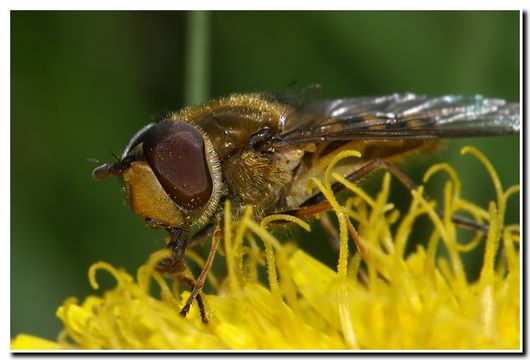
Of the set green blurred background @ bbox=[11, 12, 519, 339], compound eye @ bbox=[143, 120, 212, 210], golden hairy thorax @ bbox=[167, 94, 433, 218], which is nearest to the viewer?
compound eye @ bbox=[143, 120, 212, 210]

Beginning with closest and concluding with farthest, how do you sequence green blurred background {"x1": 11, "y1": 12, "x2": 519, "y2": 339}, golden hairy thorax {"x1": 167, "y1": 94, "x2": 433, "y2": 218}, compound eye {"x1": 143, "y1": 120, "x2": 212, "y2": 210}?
1. compound eye {"x1": 143, "y1": 120, "x2": 212, "y2": 210}
2. golden hairy thorax {"x1": 167, "y1": 94, "x2": 433, "y2": 218}
3. green blurred background {"x1": 11, "y1": 12, "x2": 519, "y2": 339}

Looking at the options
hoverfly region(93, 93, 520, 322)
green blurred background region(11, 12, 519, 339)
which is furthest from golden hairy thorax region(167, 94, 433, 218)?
green blurred background region(11, 12, 519, 339)

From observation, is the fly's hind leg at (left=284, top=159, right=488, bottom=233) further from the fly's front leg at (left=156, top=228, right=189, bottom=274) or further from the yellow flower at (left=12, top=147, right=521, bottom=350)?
the fly's front leg at (left=156, top=228, right=189, bottom=274)

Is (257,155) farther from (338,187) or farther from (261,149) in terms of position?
(338,187)

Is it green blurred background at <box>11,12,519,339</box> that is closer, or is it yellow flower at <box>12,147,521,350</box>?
yellow flower at <box>12,147,521,350</box>

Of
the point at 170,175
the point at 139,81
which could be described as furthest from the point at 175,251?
the point at 139,81

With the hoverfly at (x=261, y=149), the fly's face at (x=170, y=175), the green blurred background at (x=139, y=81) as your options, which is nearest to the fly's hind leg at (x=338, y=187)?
the hoverfly at (x=261, y=149)

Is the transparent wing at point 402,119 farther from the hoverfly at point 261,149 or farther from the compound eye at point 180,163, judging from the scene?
the compound eye at point 180,163

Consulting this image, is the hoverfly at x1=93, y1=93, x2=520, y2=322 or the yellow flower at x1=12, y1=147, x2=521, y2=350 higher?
the hoverfly at x1=93, y1=93, x2=520, y2=322
